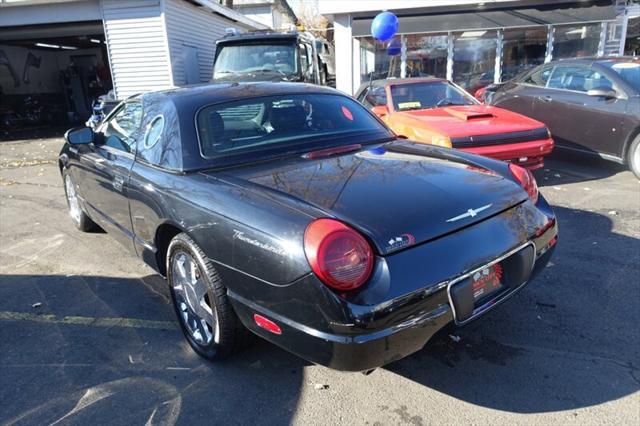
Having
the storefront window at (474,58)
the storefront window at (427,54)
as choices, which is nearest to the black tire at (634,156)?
the storefront window at (474,58)

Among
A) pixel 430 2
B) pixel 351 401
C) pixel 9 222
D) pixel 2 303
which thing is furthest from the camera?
pixel 430 2

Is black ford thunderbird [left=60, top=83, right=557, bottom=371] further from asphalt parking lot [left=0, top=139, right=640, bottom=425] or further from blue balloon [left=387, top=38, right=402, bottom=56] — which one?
blue balloon [left=387, top=38, right=402, bottom=56]

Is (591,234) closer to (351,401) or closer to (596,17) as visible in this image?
(351,401)

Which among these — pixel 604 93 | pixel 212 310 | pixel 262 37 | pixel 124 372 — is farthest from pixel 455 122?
pixel 262 37

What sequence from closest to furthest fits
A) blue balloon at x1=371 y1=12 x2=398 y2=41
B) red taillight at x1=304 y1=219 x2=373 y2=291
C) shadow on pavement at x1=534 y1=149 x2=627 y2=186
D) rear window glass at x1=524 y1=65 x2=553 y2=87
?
1. red taillight at x1=304 y1=219 x2=373 y2=291
2. shadow on pavement at x1=534 y1=149 x2=627 y2=186
3. rear window glass at x1=524 y1=65 x2=553 y2=87
4. blue balloon at x1=371 y1=12 x2=398 y2=41

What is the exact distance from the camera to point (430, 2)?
14.0 metres

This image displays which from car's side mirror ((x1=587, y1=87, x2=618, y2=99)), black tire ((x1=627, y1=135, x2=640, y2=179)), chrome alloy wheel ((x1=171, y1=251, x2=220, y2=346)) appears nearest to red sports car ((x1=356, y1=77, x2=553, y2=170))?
car's side mirror ((x1=587, y1=87, x2=618, y2=99))

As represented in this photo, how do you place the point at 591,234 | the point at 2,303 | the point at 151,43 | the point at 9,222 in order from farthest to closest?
1. the point at 151,43
2. the point at 9,222
3. the point at 591,234
4. the point at 2,303

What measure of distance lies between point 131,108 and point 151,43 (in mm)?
9617

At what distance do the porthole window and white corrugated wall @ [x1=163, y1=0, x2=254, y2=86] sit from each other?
1027 cm

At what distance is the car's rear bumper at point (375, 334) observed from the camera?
6.63 feet

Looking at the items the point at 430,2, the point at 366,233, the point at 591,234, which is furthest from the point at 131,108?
the point at 430,2

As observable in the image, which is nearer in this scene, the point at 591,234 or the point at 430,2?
the point at 591,234

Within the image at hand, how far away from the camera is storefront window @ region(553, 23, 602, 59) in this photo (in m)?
13.8
